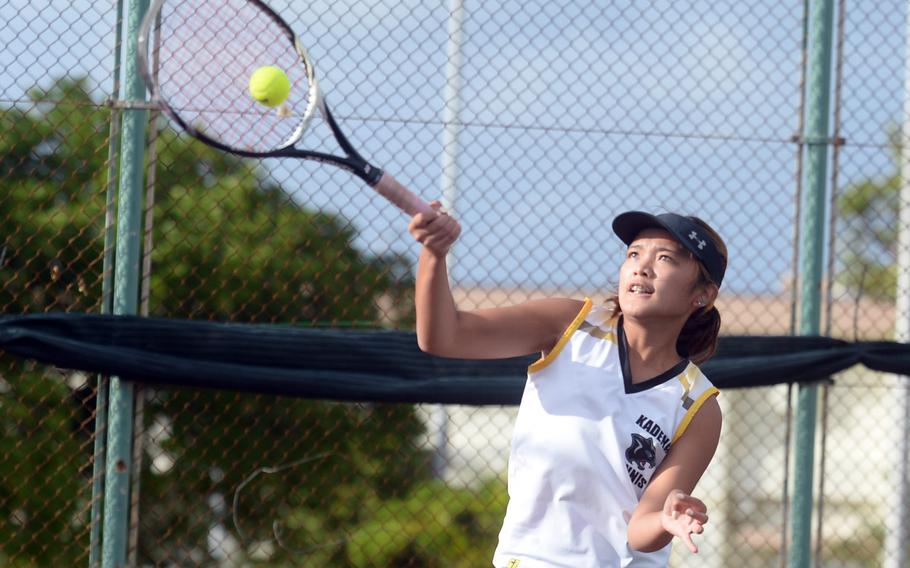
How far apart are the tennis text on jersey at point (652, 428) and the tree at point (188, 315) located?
6.33ft

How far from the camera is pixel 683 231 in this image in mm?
2596

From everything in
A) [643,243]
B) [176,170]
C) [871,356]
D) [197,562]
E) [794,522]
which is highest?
[176,170]

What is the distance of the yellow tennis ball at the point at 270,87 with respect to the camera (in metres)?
2.78

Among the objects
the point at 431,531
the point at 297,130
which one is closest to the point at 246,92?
the point at 297,130

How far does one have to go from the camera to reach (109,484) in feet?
12.9

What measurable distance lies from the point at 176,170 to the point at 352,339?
0.97m

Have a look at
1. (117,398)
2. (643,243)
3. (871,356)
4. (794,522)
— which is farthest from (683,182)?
(117,398)

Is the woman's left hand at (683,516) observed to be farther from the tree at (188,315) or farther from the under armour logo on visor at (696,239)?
the tree at (188,315)

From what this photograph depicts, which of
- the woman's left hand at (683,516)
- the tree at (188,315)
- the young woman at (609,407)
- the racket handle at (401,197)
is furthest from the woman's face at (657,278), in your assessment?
the tree at (188,315)

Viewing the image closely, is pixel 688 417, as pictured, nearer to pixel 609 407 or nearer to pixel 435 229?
pixel 609 407

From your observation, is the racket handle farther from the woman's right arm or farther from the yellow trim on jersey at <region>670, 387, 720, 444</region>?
the yellow trim on jersey at <region>670, 387, 720, 444</region>

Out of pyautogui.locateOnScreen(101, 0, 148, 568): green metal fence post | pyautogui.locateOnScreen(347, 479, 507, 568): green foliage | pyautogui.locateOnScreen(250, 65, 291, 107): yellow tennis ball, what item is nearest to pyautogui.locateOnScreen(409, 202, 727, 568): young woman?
pyautogui.locateOnScreen(250, 65, 291, 107): yellow tennis ball

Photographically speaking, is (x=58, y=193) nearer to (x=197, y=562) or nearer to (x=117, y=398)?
(x=117, y=398)

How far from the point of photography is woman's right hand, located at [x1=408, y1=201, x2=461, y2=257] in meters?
2.25
